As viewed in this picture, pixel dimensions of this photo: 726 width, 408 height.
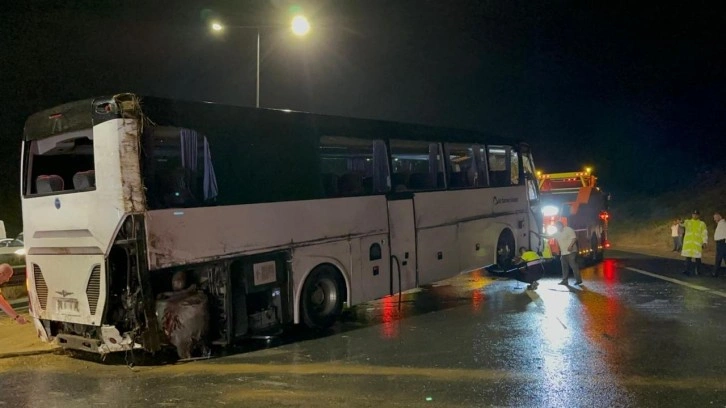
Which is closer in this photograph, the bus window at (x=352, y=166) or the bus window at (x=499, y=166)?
the bus window at (x=352, y=166)

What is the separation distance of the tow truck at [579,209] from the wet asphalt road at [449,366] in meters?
6.42

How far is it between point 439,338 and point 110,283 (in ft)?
15.0

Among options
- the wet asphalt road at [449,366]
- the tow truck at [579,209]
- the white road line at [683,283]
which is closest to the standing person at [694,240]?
the white road line at [683,283]

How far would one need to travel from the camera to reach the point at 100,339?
748 centimetres

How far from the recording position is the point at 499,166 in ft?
48.1

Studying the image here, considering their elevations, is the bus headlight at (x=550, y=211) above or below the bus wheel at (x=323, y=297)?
above

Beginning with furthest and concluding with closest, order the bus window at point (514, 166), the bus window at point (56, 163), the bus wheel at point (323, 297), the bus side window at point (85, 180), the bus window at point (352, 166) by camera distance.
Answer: the bus window at point (514, 166)
the bus window at point (352, 166)
the bus wheel at point (323, 297)
the bus window at point (56, 163)
the bus side window at point (85, 180)

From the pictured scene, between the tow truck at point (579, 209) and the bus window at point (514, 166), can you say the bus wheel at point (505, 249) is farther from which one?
the tow truck at point (579, 209)

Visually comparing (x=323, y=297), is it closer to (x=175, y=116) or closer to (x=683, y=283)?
(x=175, y=116)

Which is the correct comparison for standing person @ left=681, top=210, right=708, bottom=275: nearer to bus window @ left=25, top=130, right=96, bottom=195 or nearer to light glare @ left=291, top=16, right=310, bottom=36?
light glare @ left=291, top=16, right=310, bottom=36

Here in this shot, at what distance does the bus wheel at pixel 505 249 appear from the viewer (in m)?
14.4

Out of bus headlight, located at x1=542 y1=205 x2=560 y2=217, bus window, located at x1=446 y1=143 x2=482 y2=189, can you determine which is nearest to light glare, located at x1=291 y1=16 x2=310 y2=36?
bus window, located at x1=446 y1=143 x2=482 y2=189

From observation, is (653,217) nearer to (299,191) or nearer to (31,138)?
(299,191)

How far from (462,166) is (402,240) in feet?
9.54
